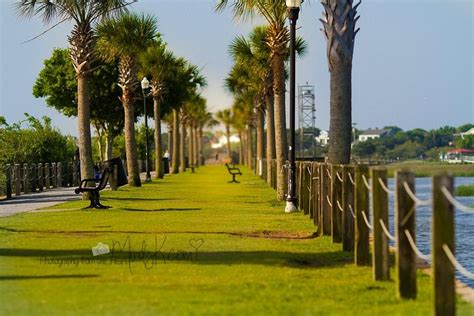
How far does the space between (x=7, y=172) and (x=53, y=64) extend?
33557mm

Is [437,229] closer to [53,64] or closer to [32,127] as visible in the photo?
[32,127]

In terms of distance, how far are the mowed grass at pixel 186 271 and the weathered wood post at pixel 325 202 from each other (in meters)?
0.40

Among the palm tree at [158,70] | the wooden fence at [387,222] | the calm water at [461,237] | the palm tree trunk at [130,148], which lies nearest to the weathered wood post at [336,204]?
the wooden fence at [387,222]

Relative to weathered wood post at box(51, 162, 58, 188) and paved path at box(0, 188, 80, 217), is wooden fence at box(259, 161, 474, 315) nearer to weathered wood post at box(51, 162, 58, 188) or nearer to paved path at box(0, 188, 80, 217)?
paved path at box(0, 188, 80, 217)

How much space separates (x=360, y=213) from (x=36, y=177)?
27806mm

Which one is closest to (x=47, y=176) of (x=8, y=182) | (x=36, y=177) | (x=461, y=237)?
(x=36, y=177)

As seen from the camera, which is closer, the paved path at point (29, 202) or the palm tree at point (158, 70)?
the paved path at point (29, 202)

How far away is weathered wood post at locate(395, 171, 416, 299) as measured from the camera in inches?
374

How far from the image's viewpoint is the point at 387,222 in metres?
10.7

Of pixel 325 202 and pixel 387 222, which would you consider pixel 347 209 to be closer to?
pixel 325 202

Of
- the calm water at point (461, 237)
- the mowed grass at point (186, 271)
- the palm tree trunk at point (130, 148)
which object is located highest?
the palm tree trunk at point (130, 148)

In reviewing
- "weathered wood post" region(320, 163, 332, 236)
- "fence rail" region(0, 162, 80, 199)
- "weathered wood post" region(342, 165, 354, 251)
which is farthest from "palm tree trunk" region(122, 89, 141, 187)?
"weathered wood post" region(342, 165, 354, 251)

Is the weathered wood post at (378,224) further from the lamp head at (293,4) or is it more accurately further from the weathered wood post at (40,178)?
the weathered wood post at (40,178)

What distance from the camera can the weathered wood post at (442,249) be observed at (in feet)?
26.3
